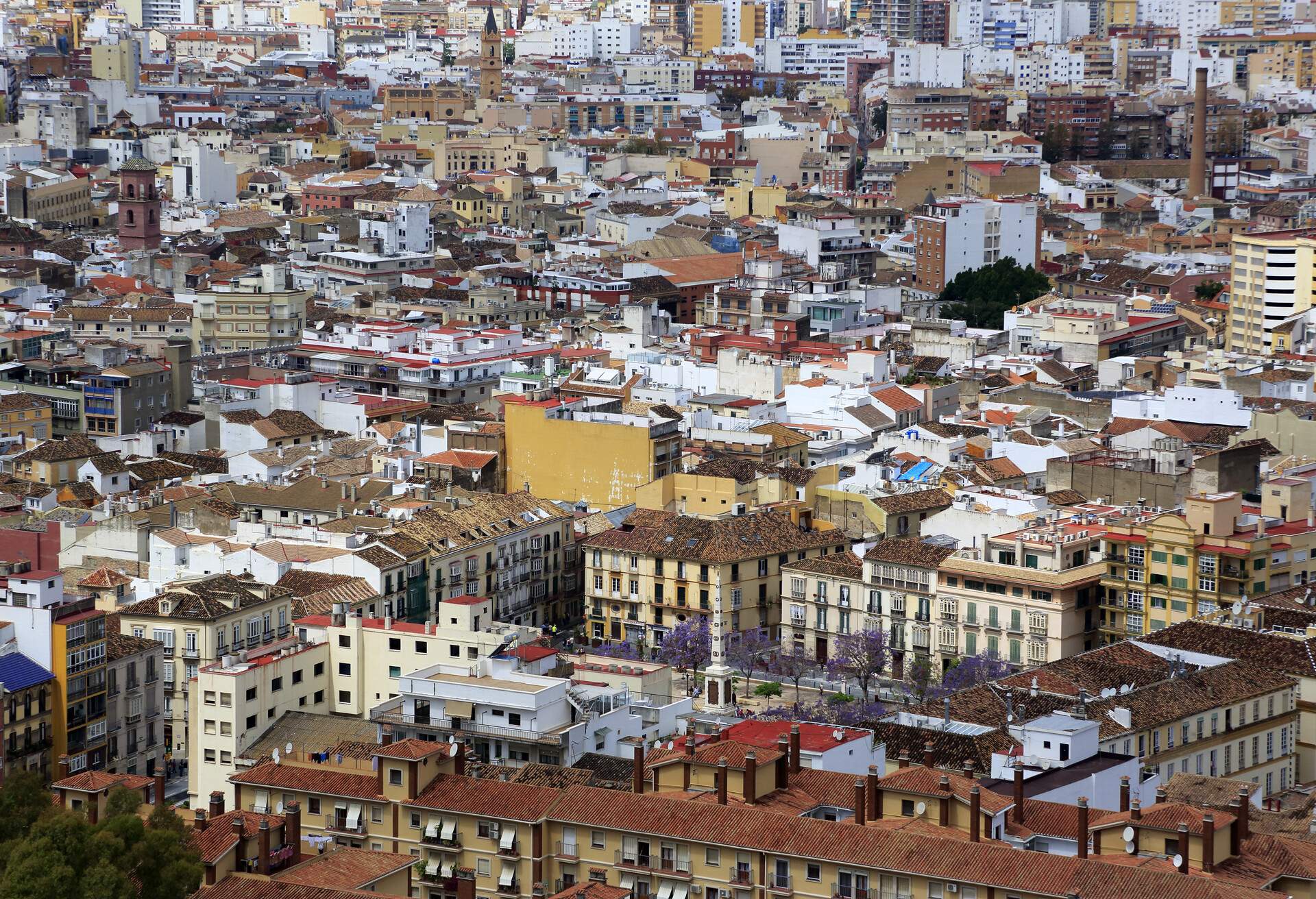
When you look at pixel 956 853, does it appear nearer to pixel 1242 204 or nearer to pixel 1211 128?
pixel 1242 204

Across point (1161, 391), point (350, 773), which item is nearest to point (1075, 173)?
point (1161, 391)

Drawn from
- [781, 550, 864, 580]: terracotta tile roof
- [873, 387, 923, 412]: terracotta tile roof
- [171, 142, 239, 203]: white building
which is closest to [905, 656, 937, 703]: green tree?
[781, 550, 864, 580]: terracotta tile roof

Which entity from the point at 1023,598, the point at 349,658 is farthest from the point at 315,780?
the point at 1023,598

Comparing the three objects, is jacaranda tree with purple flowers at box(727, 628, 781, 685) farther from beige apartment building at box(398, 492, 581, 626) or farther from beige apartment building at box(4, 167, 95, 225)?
beige apartment building at box(4, 167, 95, 225)

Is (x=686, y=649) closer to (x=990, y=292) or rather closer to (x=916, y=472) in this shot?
(x=916, y=472)

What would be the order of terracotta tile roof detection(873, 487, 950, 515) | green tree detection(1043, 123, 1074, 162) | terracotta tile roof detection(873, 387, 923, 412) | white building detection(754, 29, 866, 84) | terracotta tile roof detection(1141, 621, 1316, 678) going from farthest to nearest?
white building detection(754, 29, 866, 84), green tree detection(1043, 123, 1074, 162), terracotta tile roof detection(873, 387, 923, 412), terracotta tile roof detection(873, 487, 950, 515), terracotta tile roof detection(1141, 621, 1316, 678)

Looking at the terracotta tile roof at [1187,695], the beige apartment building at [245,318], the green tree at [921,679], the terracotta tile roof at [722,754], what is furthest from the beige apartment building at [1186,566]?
the beige apartment building at [245,318]
